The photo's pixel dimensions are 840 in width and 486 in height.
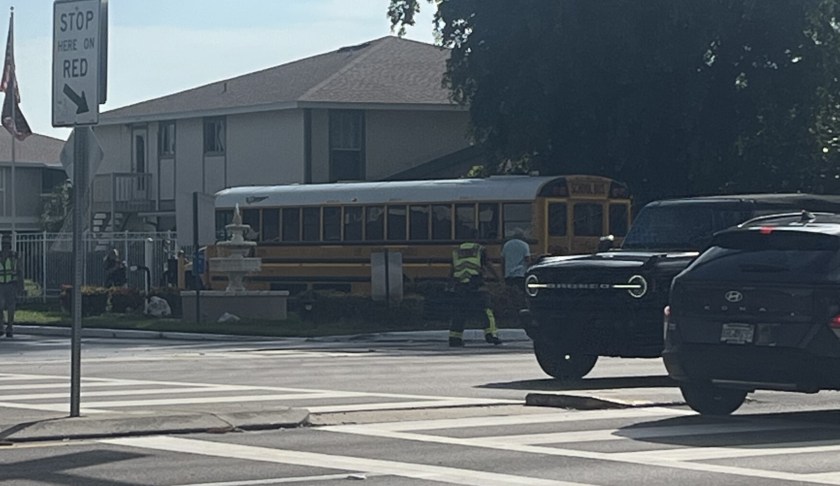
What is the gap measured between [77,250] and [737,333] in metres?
5.45

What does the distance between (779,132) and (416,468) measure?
107ft

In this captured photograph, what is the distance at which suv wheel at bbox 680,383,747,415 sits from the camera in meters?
14.5

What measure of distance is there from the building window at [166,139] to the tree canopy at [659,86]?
14.2 meters

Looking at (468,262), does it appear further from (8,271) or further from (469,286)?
(8,271)

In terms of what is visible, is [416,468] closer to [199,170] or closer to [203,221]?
[203,221]

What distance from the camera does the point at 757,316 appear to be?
13.8 metres

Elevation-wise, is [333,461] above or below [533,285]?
below

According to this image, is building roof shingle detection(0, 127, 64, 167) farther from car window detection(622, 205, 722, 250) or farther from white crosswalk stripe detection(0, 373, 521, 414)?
white crosswalk stripe detection(0, 373, 521, 414)

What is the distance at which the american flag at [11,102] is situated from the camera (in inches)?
1825

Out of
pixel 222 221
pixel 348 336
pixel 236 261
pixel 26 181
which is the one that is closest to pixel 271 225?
pixel 222 221

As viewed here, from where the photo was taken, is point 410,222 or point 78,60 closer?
point 78,60

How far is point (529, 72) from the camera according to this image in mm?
41375

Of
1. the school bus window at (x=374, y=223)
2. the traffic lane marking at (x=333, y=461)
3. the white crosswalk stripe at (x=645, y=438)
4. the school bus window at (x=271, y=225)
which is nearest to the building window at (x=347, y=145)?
the school bus window at (x=271, y=225)

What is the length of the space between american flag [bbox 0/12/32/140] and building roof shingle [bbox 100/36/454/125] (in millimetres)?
7264
